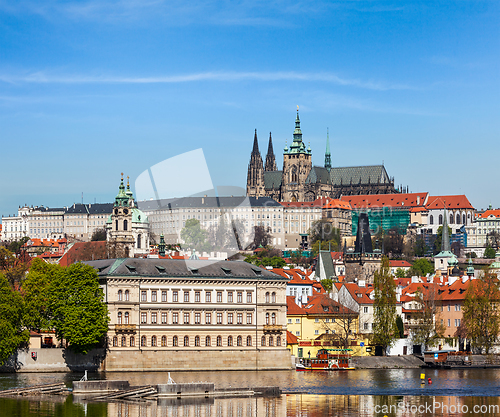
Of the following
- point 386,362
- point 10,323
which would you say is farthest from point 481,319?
point 10,323

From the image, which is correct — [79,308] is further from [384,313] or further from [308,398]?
[384,313]

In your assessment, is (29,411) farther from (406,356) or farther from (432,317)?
(432,317)

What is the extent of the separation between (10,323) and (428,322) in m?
38.8

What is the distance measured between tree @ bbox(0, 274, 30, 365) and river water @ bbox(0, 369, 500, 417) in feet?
6.44

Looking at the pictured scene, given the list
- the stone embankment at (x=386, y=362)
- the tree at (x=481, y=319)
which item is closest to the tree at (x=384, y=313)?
the stone embankment at (x=386, y=362)

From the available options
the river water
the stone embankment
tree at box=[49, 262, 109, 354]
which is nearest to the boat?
the stone embankment

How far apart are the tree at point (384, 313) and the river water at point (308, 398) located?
10240 millimetres

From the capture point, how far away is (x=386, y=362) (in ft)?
286

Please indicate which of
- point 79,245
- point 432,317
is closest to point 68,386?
point 432,317

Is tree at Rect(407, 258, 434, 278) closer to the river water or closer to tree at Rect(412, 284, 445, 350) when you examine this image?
tree at Rect(412, 284, 445, 350)

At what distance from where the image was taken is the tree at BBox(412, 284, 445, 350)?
3686 inches

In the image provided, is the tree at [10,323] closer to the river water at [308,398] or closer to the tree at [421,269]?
the river water at [308,398]

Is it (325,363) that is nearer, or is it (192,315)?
(192,315)

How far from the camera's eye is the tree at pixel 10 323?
7169 cm
